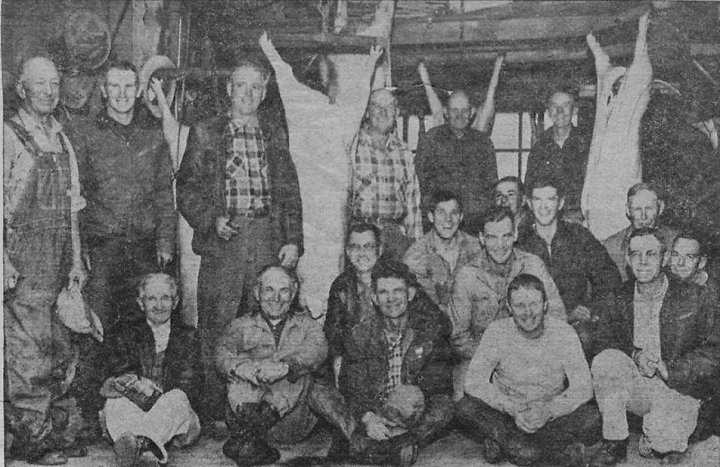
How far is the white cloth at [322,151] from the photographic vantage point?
161 inches

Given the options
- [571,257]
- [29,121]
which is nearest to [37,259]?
[29,121]

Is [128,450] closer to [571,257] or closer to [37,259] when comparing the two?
[37,259]

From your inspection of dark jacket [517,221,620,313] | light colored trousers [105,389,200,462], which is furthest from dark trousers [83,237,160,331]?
dark jacket [517,221,620,313]

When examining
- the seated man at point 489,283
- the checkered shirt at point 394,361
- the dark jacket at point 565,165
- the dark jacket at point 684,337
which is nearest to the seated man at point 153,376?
the checkered shirt at point 394,361

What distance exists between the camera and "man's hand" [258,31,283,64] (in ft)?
13.5

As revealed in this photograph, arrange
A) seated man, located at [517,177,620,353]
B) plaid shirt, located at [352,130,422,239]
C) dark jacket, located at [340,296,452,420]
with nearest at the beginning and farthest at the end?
dark jacket, located at [340,296,452,420] → seated man, located at [517,177,620,353] → plaid shirt, located at [352,130,422,239]

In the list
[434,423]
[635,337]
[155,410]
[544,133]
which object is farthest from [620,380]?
[155,410]

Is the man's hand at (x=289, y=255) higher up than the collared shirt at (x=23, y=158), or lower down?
lower down

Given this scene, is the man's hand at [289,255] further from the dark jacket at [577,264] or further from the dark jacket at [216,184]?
Result: the dark jacket at [577,264]

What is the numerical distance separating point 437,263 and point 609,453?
3.62 ft

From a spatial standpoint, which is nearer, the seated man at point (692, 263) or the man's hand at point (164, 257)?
the seated man at point (692, 263)

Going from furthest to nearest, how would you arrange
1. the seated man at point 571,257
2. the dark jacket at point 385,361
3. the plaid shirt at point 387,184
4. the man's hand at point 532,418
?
the plaid shirt at point 387,184
the seated man at point 571,257
the dark jacket at point 385,361
the man's hand at point 532,418

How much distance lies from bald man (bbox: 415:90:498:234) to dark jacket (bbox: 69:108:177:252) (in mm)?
Answer: 1192

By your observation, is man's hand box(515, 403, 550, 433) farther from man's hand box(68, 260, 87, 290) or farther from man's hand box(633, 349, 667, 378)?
man's hand box(68, 260, 87, 290)
